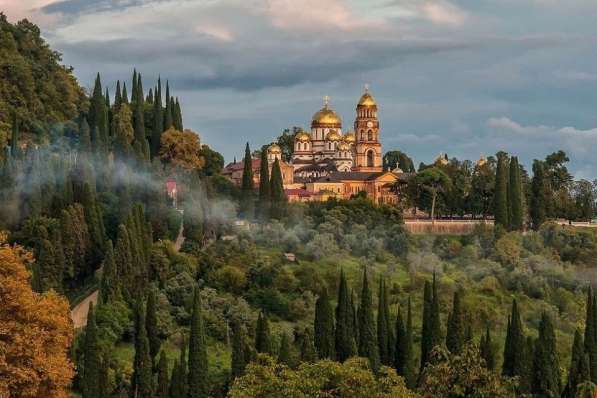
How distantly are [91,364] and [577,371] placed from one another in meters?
17.7

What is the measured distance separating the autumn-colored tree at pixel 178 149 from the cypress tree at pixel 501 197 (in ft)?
54.5

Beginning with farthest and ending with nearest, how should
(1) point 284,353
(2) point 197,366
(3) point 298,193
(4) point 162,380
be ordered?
(3) point 298,193, (1) point 284,353, (2) point 197,366, (4) point 162,380

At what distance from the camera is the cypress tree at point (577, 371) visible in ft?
156

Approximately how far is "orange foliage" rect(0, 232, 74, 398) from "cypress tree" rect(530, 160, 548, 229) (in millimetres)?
44489

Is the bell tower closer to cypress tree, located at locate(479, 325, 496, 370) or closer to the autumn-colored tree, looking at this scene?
the autumn-colored tree

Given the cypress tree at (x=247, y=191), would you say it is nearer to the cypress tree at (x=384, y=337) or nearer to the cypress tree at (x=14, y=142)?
the cypress tree at (x=14, y=142)

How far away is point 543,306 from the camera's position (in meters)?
61.6

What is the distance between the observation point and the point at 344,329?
48.9 meters

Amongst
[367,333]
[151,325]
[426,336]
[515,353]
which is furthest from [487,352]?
[151,325]

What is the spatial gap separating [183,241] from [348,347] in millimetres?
14777

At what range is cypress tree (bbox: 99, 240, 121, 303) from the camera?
49.8 m

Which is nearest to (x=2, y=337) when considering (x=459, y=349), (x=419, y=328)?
(x=459, y=349)

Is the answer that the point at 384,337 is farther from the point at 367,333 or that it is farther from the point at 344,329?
the point at 344,329

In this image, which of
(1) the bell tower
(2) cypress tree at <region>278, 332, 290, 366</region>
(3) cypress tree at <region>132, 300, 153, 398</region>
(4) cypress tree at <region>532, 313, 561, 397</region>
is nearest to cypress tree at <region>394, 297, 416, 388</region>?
(4) cypress tree at <region>532, 313, 561, 397</region>
